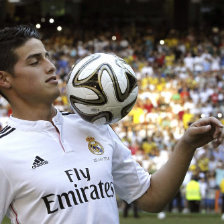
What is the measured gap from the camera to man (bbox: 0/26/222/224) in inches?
117

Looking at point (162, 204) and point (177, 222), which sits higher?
point (162, 204)

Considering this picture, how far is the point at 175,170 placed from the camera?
3.25 meters

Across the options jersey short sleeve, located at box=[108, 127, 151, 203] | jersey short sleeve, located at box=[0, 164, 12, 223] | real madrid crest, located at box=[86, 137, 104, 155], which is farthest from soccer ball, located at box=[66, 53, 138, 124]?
jersey short sleeve, located at box=[0, 164, 12, 223]

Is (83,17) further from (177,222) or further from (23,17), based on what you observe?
(177,222)

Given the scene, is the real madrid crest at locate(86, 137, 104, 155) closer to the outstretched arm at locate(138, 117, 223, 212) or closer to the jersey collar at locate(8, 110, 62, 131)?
the jersey collar at locate(8, 110, 62, 131)

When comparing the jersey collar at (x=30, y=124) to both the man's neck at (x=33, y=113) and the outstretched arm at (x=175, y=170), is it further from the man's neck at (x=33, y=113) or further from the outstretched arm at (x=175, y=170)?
the outstretched arm at (x=175, y=170)

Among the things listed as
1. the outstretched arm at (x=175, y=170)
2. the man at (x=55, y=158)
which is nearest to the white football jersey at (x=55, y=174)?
the man at (x=55, y=158)

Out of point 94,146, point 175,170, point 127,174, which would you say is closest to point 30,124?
point 94,146

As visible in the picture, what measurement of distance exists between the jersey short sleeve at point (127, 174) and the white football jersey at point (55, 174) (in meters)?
0.09

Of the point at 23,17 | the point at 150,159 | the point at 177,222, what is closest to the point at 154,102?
the point at 150,159

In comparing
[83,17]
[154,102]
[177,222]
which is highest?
[83,17]

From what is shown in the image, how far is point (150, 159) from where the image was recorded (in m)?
17.1

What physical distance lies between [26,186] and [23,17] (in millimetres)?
28401

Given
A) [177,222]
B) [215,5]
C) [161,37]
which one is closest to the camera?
[177,222]
